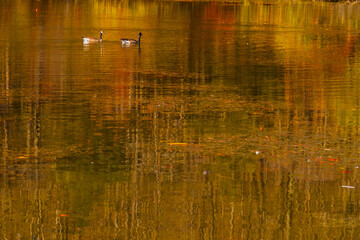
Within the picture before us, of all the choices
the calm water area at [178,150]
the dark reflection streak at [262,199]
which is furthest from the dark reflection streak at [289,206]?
the dark reflection streak at [262,199]

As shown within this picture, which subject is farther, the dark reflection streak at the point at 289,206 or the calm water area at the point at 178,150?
the calm water area at the point at 178,150

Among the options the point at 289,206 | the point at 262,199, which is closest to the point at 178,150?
the point at 262,199

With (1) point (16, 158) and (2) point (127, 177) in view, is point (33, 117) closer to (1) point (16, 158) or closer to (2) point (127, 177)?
(1) point (16, 158)

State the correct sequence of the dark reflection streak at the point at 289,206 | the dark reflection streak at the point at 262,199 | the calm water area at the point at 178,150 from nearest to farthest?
the dark reflection streak at the point at 289,206 → the dark reflection streak at the point at 262,199 → the calm water area at the point at 178,150

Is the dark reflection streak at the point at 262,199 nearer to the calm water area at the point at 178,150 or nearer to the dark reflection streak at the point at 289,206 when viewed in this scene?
the calm water area at the point at 178,150

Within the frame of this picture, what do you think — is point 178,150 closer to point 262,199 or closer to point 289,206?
point 262,199

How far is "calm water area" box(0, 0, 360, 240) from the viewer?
9062 millimetres

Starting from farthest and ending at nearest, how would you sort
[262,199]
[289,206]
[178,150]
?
[178,150]
[262,199]
[289,206]

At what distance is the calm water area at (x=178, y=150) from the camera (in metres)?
9.06

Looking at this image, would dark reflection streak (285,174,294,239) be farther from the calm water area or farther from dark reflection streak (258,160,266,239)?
dark reflection streak (258,160,266,239)

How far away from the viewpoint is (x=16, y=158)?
11.9 meters

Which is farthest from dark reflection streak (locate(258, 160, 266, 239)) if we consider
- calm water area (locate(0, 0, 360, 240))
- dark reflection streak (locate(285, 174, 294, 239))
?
dark reflection streak (locate(285, 174, 294, 239))

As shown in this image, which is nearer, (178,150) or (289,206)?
(289,206)

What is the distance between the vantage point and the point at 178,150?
12.6 m
